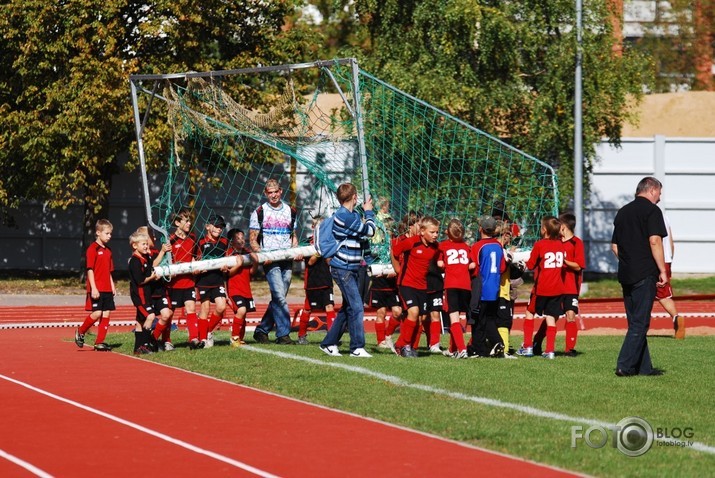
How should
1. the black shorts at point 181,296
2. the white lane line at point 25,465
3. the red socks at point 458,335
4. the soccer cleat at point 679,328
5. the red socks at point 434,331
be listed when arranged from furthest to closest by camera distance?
the soccer cleat at point 679,328
the black shorts at point 181,296
the red socks at point 434,331
the red socks at point 458,335
the white lane line at point 25,465

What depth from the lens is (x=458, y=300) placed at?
1466cm

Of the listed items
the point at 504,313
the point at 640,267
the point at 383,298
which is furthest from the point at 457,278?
the point at 640,267

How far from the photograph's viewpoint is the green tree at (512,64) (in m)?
27.3

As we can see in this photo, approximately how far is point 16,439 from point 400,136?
11.7 metres

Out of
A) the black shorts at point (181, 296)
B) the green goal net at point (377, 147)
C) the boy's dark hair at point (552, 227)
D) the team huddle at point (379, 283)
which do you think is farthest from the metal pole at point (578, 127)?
the black shorts at point (181, 296)

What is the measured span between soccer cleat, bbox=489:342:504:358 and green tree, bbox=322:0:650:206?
12.9 m

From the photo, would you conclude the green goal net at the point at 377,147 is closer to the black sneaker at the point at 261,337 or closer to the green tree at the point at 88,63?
the black sneaker at the point at 261,337

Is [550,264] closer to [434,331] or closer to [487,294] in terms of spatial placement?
[487,294]

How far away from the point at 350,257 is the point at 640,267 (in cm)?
323

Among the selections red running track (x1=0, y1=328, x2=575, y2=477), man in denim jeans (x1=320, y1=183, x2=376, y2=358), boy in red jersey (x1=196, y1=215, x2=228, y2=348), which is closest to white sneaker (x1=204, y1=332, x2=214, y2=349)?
boy in red jersey (x1=196, y1=215, x2=228, y2=348)

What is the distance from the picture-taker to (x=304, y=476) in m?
8.17

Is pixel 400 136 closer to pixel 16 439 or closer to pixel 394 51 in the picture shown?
pixel 394 51

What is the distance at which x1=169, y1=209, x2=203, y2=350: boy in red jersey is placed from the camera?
1559 centimetres

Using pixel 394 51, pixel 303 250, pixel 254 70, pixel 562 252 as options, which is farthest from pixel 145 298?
pixel 394 51
